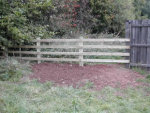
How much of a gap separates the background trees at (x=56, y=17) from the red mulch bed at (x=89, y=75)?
2.12 metres

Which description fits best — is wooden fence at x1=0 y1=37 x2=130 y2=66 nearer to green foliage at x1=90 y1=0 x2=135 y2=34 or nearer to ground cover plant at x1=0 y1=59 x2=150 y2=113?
ground cover plant at x1=0 y1=59 x2=150 y2=113

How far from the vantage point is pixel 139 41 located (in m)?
8.20

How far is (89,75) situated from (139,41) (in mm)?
2667

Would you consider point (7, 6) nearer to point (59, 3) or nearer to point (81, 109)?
point (59, 3)

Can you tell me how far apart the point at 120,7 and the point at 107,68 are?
832cm

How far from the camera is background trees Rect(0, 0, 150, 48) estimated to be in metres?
9.23

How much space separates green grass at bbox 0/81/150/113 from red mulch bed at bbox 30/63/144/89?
1.70 feet

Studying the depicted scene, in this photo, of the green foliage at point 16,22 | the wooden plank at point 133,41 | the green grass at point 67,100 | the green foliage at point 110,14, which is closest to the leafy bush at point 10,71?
the green grass at point 67,100

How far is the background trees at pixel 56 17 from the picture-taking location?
9227mm

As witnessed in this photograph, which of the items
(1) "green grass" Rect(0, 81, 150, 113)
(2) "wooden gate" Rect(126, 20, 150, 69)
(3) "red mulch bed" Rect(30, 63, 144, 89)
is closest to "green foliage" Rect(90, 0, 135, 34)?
(2) "wooden gate" Rect(126, 20, 150, 69)

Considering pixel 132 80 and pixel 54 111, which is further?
pixel 132 80

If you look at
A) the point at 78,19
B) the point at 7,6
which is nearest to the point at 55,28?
the point at 78,19

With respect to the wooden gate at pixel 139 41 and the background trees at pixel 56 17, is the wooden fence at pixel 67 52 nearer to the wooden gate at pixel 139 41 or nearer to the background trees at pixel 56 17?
the wooden gate at pixel 139 41

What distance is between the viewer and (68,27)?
1291 centimetres
